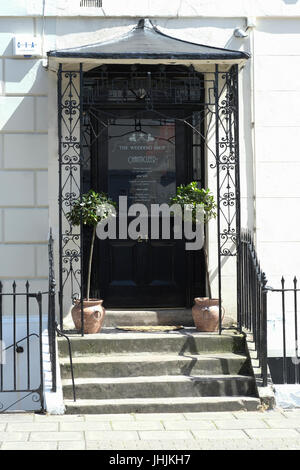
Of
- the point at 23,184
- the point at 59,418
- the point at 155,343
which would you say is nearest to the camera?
the point at 59,418

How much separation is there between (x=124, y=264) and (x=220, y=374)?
211 centimetres

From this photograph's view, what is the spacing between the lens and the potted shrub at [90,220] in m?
8.12

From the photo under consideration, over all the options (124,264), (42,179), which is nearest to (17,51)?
(42,179)

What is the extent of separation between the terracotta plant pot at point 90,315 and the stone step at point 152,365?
423mm

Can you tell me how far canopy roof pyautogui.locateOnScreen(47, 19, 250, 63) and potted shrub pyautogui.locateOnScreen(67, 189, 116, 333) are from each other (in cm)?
158

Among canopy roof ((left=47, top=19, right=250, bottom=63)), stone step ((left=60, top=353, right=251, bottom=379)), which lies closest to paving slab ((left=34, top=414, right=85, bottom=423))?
stone step ((left=60, top=353, right=251, bottom=379))

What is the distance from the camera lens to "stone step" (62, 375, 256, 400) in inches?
290

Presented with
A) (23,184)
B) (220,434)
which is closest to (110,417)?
(220,434)

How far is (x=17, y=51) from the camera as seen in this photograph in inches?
343

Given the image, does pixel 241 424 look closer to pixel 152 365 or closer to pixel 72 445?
pixel 152 365

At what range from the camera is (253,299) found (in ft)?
25.9

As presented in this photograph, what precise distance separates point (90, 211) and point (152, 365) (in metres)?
1.88

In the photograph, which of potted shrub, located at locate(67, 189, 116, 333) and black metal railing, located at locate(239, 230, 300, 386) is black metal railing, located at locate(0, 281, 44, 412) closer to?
potted shrub, located at locate(67, 189, 116, 333)
